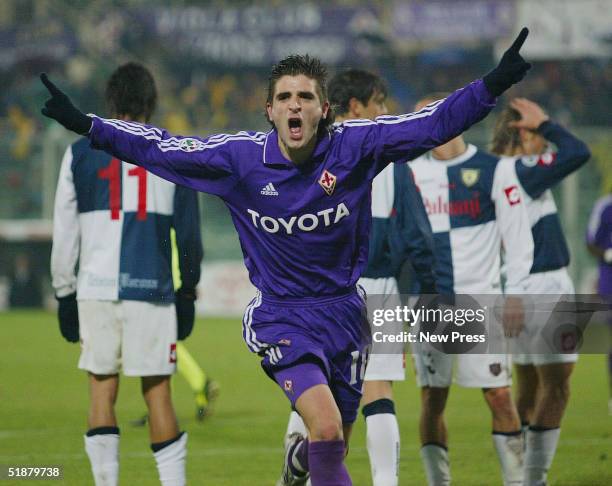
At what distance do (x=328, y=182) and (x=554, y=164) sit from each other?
6.77 ft

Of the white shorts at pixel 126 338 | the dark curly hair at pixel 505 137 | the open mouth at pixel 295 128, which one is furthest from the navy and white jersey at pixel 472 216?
the open mouth at pixel 295 128

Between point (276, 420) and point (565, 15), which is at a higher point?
point (565, 15)

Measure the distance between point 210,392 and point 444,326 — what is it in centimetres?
348

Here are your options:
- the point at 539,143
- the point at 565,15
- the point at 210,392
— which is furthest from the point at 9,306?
the point at 539,143

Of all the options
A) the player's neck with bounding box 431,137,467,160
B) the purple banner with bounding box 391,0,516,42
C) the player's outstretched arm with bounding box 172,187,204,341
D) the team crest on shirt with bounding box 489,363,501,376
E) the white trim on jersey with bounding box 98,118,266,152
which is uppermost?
the purple banner with bounding box 391,0,516,42

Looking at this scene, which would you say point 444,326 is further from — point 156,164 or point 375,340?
point 156,164

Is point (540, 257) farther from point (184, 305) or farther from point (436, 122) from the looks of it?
point (436, 122)

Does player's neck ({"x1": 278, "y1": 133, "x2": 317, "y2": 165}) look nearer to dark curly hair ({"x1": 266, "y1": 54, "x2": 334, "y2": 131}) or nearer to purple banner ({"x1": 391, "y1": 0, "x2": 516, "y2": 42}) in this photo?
dark curly hair ({"x1": 266, "y1": 54, "x2": 334, "y2": 131})

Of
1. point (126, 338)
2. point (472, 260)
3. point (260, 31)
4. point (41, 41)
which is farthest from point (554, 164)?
point (41, 41)

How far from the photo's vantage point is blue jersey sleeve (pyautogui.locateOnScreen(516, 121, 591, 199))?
6316 mm

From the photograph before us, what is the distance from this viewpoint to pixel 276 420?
975 centimetres

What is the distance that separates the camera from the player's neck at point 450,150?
634 cm

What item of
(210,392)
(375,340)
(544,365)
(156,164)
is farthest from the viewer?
(210,392)

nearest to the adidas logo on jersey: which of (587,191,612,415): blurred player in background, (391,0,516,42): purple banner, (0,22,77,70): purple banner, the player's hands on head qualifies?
the player's hands on head
